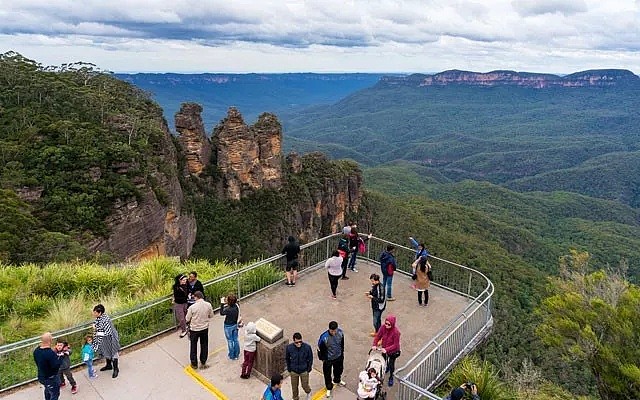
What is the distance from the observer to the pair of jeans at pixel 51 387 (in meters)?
9.38

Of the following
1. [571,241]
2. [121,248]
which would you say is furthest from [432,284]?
[571,241]

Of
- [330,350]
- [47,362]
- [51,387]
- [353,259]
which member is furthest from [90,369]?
[353,259]

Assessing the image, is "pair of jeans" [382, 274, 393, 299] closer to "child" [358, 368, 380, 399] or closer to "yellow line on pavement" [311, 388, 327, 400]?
"yellow line on pavement" [311, 388, 327, 400]

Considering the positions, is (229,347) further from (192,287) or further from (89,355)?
(89,355)

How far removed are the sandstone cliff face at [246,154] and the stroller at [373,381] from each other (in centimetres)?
4886

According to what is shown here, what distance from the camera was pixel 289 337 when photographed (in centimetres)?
1293

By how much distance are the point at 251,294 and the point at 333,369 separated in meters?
5.03

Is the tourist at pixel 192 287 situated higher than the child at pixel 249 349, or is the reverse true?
the tourist at pixel 192 287

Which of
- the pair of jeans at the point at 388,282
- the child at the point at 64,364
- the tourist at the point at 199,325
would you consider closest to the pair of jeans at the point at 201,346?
the tourist at the point at 199,325

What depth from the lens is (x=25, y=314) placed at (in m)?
13.9

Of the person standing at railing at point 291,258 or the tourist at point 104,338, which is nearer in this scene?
the tourist at point 104,338

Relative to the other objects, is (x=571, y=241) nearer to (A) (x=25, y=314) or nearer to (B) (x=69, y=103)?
(B) (x=69, y=103)

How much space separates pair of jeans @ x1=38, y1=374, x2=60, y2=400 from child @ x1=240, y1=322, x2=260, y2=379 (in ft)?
12.4

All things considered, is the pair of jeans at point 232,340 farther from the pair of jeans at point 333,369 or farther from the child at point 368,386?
the child at point 368,386
